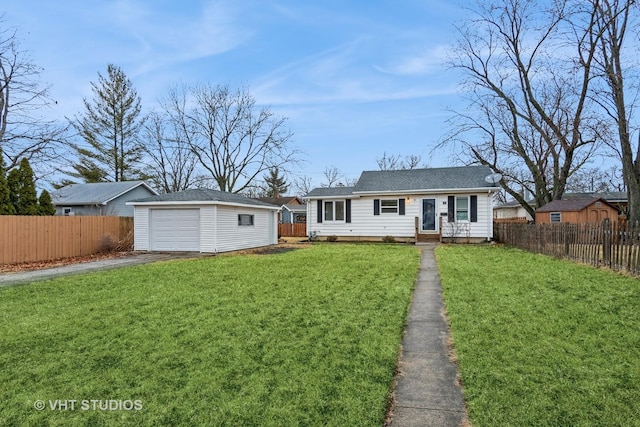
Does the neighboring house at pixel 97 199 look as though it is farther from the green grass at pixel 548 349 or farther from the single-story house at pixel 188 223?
the green grass at pixel 548 349

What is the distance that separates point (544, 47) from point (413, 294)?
789 inches

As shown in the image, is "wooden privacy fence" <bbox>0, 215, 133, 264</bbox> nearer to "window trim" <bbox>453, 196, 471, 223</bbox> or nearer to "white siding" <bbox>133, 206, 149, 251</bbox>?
"white siding" <bbox>133, 206, 149, 251</bbox>

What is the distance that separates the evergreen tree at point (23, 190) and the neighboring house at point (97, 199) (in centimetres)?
943

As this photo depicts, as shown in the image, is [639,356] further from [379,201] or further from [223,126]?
[223,126]

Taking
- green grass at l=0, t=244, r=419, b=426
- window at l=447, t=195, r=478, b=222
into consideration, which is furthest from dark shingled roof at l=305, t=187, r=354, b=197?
green grass at l=0, t=244, r=419, b=426

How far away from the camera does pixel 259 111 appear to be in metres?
31.3

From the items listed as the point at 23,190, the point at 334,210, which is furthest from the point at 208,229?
the point at 334,210

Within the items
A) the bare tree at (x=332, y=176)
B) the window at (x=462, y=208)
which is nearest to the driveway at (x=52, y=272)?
the window at (x=462, y=208)

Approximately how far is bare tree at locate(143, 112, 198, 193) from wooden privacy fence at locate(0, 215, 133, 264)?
16.1 metres

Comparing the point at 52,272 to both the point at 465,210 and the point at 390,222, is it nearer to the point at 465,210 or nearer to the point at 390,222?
the point at 390,222

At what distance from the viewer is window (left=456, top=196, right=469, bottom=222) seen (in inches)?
715

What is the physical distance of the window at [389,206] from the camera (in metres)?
19.5

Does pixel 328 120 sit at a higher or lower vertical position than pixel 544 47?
lower

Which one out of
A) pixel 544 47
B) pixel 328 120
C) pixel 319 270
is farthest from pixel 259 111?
pixel 319 270
